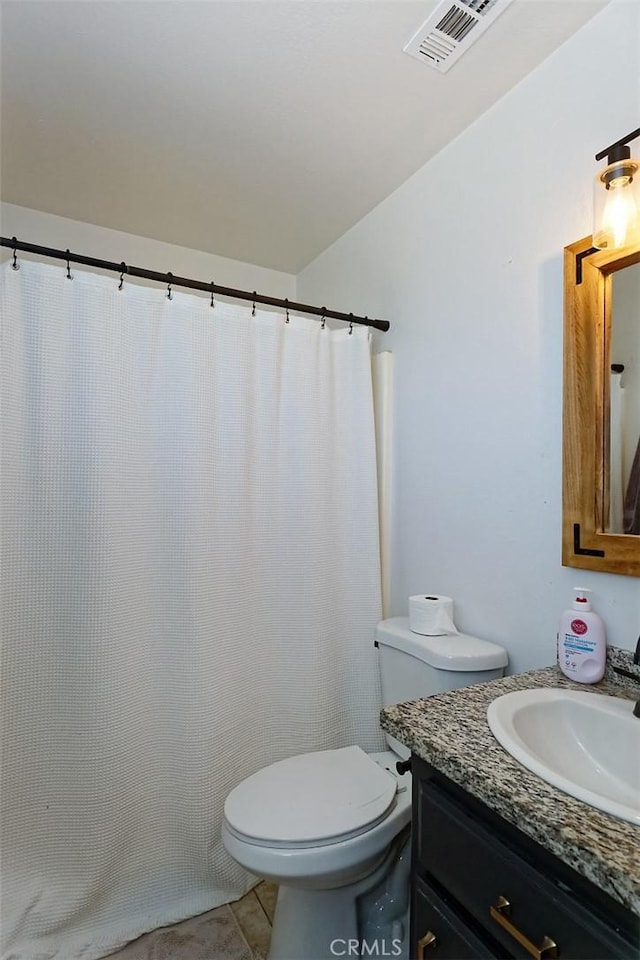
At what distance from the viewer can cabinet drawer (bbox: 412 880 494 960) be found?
715 millimetres

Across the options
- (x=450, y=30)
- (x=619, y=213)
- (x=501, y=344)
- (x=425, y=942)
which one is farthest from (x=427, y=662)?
(x=450, y=30)

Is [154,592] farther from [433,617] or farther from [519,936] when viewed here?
[519,936]

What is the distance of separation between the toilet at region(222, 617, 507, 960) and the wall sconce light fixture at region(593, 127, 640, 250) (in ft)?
3.38

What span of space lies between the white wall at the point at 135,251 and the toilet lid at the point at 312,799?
202 centimetres

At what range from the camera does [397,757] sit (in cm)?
142

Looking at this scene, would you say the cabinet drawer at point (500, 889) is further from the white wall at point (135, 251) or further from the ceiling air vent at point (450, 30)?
the white wall at point (135, 251)

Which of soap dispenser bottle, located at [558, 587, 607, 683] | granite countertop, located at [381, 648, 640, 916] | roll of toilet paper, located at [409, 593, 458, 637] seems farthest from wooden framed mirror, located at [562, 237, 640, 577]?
roll of toilet paper, located at [409, 593, 458, 637]

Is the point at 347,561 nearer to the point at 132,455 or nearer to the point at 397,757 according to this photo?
the point at 397,757

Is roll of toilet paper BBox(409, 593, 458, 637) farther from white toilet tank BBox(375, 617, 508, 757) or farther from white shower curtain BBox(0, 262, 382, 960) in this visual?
white shower curtain BBox(0, 262, 382, 960)

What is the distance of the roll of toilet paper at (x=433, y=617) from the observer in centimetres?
142

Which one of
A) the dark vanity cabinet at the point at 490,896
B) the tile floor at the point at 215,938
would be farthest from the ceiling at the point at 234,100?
the tile floor at the point at 215,938

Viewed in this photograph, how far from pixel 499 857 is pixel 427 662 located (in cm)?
66

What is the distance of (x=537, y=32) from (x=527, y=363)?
787mm

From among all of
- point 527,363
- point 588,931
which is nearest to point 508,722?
point 588,931
